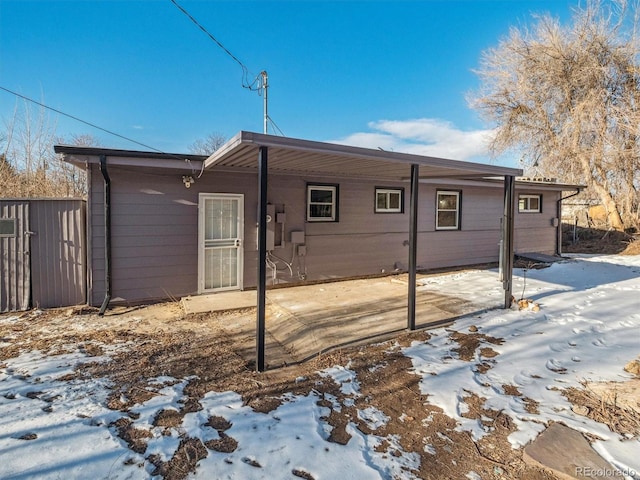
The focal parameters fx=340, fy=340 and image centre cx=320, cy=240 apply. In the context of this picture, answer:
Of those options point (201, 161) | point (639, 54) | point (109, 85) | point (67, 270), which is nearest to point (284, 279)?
point (201, 161)

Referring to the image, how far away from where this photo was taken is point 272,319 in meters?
5.04

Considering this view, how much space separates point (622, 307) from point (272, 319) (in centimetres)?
547

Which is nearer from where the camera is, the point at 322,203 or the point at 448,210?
the point at 322,203

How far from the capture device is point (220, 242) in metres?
6.24

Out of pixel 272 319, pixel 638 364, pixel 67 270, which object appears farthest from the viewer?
pixel 67 270

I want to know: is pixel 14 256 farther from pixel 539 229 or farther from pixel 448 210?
Answer: pixel 539 229

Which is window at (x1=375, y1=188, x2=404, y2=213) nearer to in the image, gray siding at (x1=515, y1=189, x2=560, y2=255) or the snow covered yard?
the snow covered yard

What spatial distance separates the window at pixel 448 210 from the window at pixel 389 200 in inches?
49.9

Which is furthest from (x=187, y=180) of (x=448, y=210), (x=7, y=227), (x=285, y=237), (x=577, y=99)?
(x=577, y=99)

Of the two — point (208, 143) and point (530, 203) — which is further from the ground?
point (208, 143)

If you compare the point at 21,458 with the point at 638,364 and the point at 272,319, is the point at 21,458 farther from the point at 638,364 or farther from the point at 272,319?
the point at 638,364

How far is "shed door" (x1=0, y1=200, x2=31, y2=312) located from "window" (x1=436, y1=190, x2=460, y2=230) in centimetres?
851

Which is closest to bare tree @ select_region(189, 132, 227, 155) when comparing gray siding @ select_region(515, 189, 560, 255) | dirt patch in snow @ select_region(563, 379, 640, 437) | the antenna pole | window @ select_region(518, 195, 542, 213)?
the antenna pole

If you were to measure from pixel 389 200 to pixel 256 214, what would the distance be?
340cm
